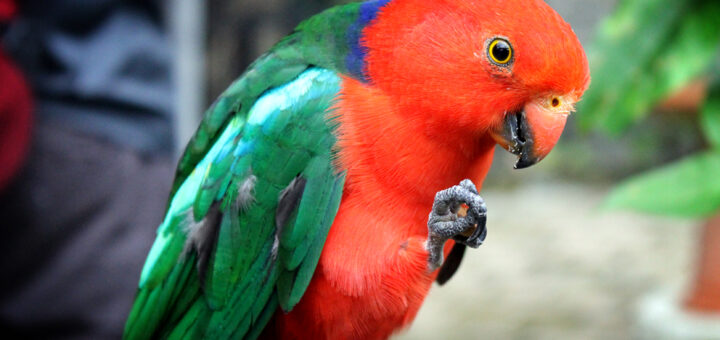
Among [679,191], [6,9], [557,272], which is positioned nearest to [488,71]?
[679,191]

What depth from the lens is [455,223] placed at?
87 centimetres

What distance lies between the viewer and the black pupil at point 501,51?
A: 34.2 inches

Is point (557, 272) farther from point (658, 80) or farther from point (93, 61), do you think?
point (93, 61)

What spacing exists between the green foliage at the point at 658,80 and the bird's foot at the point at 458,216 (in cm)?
96

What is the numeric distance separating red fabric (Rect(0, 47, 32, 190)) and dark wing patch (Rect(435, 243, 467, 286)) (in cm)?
107

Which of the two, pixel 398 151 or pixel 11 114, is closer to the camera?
pixel 398 151

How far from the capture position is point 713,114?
1691 mm

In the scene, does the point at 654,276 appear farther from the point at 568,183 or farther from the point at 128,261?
the point at 128,261

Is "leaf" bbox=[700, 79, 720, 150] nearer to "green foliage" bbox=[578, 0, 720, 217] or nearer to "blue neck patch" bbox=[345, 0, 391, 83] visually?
"green foliage" bbox=[578, 0, 720, 217]

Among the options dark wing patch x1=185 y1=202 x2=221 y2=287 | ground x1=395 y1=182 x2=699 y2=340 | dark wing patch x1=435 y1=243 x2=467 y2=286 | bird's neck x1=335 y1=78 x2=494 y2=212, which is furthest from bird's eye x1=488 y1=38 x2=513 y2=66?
ground x1=395 y1=182 x2=699 y2=340

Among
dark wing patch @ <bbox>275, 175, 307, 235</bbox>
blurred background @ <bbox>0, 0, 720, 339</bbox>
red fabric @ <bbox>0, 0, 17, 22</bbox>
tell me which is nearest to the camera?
dark wing patch @ <bbox>275, 175, 307, 235</bbox>

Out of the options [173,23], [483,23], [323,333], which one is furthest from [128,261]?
[483,23]

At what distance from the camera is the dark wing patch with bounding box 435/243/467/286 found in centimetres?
107

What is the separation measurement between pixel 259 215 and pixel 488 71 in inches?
14.6
